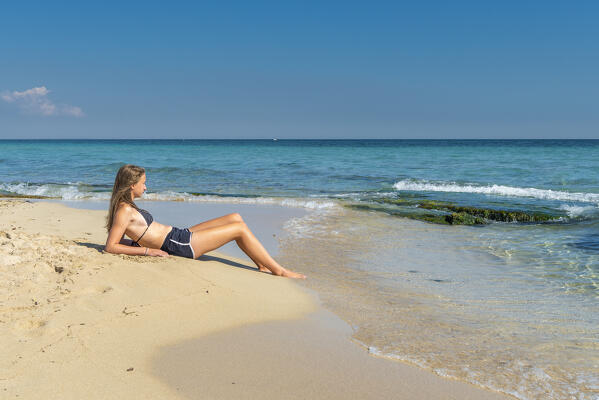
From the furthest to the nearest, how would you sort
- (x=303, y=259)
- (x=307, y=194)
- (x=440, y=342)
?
(x=307, y=194), (x=303, y=259), (x=440, y=342)

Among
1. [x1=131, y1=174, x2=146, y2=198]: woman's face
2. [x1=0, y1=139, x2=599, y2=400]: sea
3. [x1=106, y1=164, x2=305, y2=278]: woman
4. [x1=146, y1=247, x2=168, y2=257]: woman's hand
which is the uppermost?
[x1=131, y1=174, x2=146, y2=198]: woman's face

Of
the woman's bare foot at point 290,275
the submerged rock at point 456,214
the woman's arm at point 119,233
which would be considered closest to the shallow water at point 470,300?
the woman's bare foot at point 290,275

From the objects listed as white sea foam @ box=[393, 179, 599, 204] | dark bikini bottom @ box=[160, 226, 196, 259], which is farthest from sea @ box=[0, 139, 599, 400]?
dark bikini bottom @ box=[160, 226, 196, 259]

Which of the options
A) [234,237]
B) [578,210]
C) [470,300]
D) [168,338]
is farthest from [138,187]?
[578,210]

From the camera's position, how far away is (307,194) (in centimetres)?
1653

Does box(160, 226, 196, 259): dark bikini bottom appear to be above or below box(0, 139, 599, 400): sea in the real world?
above

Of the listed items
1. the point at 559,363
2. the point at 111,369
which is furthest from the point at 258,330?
the point at 559,363

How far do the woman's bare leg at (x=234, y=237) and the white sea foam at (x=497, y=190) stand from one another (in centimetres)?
1273

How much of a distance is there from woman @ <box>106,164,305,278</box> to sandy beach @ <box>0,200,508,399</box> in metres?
0.26

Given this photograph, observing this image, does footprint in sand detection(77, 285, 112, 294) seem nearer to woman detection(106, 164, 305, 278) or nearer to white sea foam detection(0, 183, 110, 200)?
woman detection(106, 164, 305, 278)

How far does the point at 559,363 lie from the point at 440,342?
0.91 meters

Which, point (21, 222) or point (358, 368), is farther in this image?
point (21, 222)

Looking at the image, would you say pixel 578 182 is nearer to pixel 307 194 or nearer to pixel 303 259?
pixel 307 194

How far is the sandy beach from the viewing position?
308 cm
